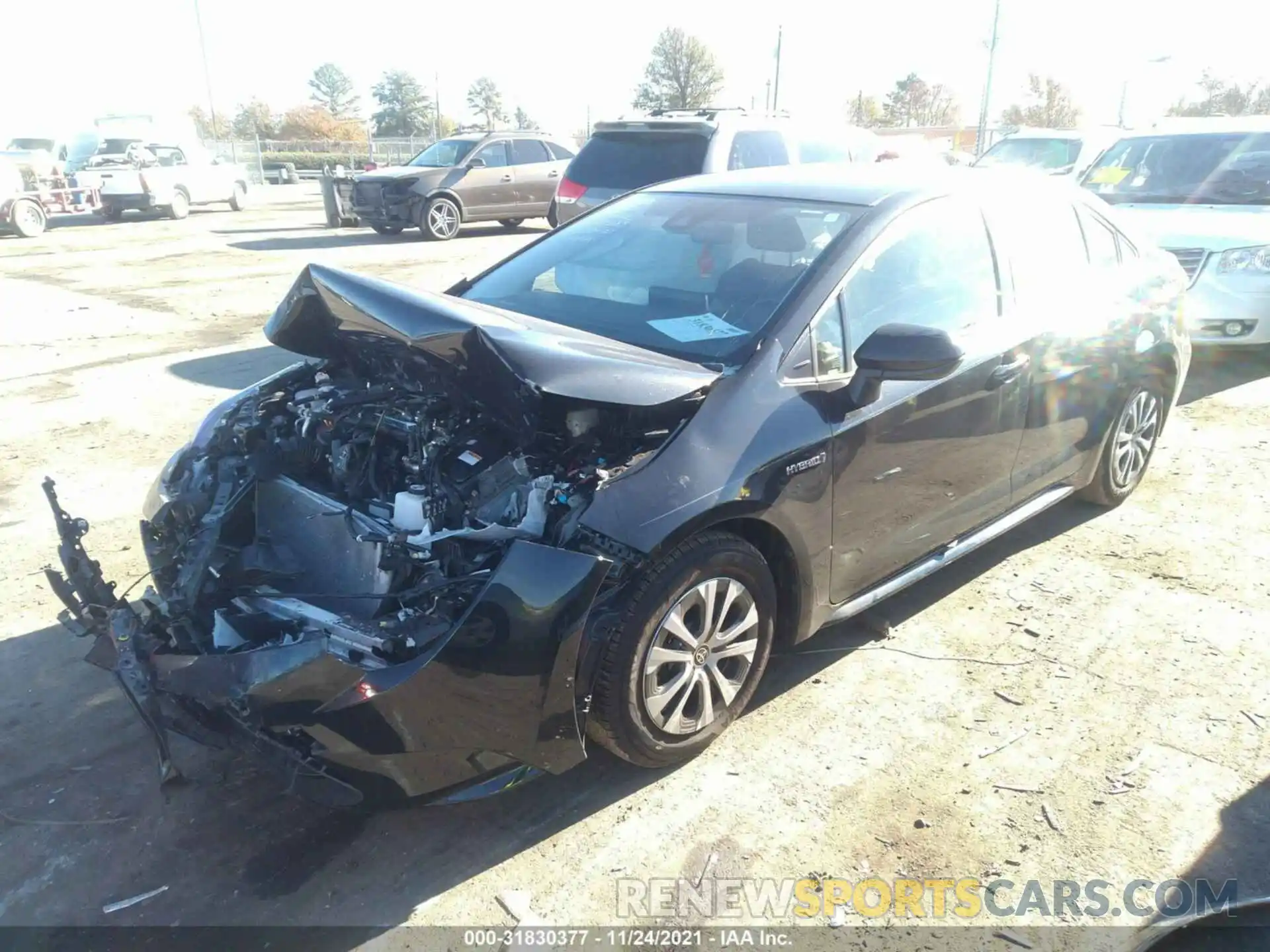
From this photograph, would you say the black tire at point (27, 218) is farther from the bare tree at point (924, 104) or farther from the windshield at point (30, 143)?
the bare tree at point (924, 104)

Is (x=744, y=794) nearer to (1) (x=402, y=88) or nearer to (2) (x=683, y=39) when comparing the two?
(2) (x=683, y=39)

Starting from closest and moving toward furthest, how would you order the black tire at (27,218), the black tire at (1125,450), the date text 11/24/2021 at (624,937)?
the date text 11/24/2021 at (624,937)
the black tire at (1125,450)
the black tire at (27,218)

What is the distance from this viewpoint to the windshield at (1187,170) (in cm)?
816

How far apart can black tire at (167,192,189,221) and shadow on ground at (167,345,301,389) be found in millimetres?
15896

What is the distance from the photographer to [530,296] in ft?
12.6

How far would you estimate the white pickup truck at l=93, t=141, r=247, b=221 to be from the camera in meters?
20.5

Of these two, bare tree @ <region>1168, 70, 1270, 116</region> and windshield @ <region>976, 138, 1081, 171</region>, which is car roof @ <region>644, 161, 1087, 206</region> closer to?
windshield @ <region>976, 138, 1081, 171</region>

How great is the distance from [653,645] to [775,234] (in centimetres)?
176

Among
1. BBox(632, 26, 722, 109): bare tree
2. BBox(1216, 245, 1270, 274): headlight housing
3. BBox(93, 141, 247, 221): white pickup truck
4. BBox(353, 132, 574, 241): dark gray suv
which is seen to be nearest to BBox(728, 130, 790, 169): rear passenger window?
BBox(1216, 245, 1270, 274): headlight housing

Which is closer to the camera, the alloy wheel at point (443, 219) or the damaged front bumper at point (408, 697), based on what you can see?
the damaged front bumper at point (408, 697)

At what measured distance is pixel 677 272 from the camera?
365cm

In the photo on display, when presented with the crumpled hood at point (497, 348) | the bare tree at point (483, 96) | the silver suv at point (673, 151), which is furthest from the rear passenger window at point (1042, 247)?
the bare tree at point (483, 96)

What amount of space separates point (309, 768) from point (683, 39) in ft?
200

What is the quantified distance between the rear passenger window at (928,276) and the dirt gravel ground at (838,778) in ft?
4.45
